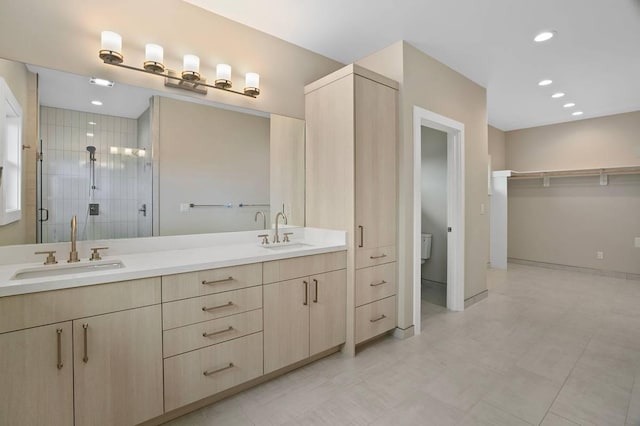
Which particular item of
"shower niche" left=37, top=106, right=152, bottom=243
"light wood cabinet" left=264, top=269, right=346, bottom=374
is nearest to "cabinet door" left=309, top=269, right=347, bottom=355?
"light wood cabinet" left=264, top=269, right=346, bottom=374

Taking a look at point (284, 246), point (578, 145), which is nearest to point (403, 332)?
point (284, 246)

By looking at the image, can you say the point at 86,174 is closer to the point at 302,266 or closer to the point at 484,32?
the point at 302,266

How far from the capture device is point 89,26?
1.86 m

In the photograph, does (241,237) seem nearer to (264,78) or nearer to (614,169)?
(264,78)

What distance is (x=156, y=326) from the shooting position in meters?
1.58

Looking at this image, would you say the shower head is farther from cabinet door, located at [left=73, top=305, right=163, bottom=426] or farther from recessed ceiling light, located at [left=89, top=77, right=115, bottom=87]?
cabinet door, located at [left=73, top=305, right=163, bottom=426]

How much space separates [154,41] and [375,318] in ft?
8.71

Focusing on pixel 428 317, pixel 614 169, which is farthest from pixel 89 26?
pixel 614 169

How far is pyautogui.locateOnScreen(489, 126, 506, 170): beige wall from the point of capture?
5.89 metres

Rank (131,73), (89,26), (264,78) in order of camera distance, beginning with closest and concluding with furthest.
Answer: (89,26), (131,73), (264,78)

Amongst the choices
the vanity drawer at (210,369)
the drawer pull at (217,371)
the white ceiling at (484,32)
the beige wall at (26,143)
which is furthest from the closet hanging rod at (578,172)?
the beige wall at (26,143)

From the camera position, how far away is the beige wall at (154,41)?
1711 mm

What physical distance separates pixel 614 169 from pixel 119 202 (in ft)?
21.3

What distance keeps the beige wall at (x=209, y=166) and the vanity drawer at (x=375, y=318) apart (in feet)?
3.75
